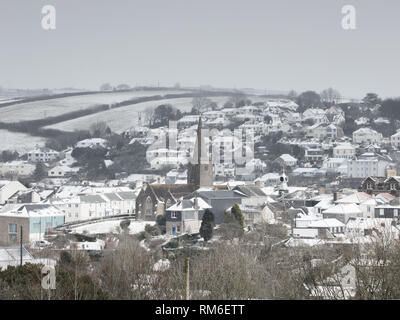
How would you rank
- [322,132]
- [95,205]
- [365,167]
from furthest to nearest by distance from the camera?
[322,132] → [365,167] → [95,205]

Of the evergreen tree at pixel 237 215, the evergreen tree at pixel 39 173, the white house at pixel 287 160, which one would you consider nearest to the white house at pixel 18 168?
the evergreen tree at pixel 39 173

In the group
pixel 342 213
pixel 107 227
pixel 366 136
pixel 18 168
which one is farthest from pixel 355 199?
pixel 366 136

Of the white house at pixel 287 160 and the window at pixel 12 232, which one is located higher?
the window at pixel 12 232

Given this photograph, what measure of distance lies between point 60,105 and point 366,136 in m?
19.2

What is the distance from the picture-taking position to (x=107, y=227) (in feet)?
72.0

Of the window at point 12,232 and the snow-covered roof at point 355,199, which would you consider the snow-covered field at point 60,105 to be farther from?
the window at point 12,232

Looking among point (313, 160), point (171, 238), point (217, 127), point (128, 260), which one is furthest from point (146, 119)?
point (128, 260)

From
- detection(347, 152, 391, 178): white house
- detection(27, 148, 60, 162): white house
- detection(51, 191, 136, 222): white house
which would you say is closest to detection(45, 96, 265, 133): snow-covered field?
detection(27, 148, 60, 162): white house

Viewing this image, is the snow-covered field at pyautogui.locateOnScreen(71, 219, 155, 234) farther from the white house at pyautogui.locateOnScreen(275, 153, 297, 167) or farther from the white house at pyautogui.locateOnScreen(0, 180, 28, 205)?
the white house at pyautogui.locateOnScreen(275, 153, 297, 167)

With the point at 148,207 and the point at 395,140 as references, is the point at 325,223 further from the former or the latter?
the point at 395,140

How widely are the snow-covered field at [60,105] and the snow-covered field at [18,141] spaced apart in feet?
2.77

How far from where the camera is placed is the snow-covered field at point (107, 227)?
69.3 feet

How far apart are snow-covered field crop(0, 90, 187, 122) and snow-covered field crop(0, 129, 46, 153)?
0.84 meters

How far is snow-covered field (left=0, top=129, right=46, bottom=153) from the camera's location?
180ft
